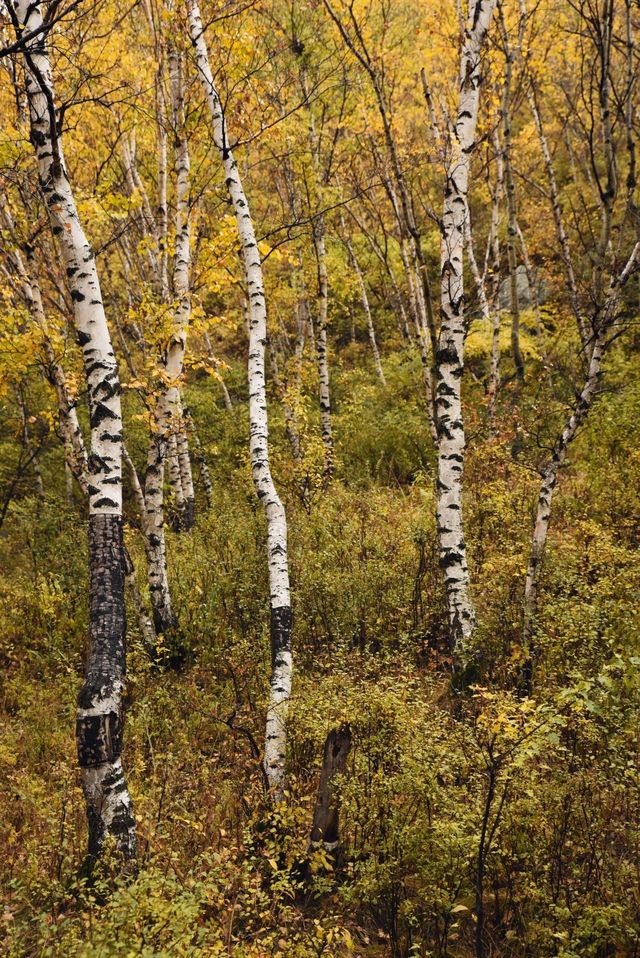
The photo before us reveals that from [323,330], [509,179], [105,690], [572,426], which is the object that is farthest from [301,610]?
[509,179]

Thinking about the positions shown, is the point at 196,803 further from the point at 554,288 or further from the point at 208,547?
the point at 554,288

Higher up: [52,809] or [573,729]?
[573,729]

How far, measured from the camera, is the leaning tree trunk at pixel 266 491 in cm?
510

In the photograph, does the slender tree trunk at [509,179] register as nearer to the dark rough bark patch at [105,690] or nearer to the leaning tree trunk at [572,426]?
the leaning tree trunk at [572,426]

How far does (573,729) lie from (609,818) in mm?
689

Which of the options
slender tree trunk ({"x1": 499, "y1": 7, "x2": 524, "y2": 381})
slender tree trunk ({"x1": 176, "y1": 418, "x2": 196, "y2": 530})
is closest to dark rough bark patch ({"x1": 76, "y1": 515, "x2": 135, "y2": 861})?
slender tree trunk ({"x1": 176, "y1": 418, "x2": 196, "y2": 530})

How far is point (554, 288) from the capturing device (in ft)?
54.0

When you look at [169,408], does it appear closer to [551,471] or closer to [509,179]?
[551,471]

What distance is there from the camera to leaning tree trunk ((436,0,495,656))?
6.42 meters

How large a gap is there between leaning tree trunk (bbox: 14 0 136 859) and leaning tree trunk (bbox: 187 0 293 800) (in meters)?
1.41

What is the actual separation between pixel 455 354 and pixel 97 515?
171 inches

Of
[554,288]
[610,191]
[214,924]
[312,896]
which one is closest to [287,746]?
[312,896]

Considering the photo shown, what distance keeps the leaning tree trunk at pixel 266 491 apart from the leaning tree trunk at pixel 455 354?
1.98 meters

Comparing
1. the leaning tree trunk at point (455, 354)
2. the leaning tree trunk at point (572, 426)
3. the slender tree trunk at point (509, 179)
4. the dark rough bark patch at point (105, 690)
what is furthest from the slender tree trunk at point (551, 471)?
the slender tree trunk at point (509, 179)
